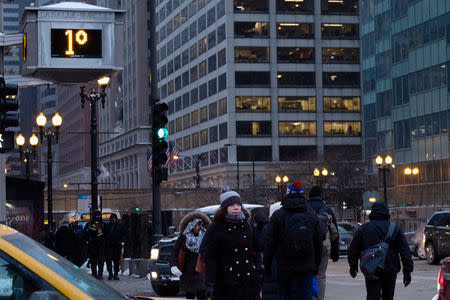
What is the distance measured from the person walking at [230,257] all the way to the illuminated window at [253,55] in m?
99.0

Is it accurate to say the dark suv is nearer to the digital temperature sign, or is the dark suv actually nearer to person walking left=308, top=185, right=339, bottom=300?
person walking left=308, top=185, right=339, bottom=300

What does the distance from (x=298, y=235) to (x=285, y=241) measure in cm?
17

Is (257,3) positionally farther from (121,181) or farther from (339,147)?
(121,181)

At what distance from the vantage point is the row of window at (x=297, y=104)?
109062 mm

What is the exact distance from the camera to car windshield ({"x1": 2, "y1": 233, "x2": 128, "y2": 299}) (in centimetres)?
457

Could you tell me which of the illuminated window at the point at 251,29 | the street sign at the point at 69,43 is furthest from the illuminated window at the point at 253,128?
the street sign at the point at 69,43


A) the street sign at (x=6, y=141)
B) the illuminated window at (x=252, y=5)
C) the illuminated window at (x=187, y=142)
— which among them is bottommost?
the street sign at (x=6, y=141)

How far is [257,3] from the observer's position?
10988cm

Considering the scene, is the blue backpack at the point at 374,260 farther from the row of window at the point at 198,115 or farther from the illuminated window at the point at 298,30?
the illuminated window at the point at 298,30

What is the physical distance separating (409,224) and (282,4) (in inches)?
1767

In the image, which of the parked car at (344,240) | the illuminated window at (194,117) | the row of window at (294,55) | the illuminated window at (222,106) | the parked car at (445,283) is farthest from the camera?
the illuminated window at (194,117)

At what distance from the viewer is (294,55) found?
11100 cm

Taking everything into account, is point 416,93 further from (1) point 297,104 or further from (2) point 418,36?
(1) point 297,104

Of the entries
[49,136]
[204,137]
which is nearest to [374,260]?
[49,136]
